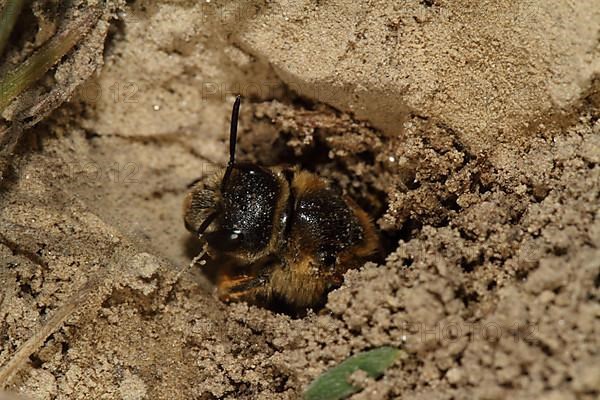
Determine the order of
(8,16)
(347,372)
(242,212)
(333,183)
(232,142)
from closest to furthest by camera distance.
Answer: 1. (347,372)
2. (8,16)
3. (242,212)
4. (232,142)
5. (333,183)

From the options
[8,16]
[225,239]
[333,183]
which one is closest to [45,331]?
[225,239]

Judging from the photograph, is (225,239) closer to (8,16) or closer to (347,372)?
(347,372)

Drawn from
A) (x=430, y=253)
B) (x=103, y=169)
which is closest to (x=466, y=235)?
(x=430, y=253)

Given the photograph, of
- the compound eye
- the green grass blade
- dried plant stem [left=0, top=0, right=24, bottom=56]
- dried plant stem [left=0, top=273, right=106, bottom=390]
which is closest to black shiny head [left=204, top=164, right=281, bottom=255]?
the compound eye

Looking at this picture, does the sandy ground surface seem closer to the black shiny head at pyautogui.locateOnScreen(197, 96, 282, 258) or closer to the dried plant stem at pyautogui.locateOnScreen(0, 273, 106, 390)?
the dried plant stem at pyautogui.locateOnScreen(0, 273, 106, 390)

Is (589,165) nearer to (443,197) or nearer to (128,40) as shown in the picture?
(443,197)

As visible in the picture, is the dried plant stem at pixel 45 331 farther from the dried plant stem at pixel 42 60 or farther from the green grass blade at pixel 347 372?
the green grass blade at pixel 347 372
